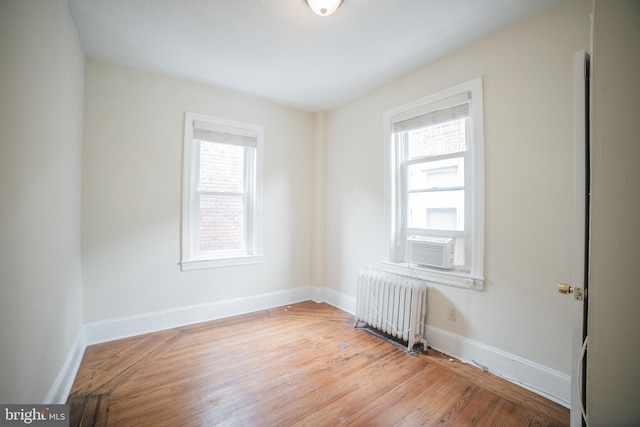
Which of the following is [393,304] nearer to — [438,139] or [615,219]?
[438,139]

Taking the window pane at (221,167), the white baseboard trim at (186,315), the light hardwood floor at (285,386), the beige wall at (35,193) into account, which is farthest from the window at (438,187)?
the beige wall at (35,193)

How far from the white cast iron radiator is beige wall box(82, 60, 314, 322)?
1392 millimetres

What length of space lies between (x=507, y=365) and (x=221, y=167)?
3.45 m

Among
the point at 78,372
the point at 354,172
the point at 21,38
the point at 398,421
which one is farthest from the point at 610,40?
the point at 78,372

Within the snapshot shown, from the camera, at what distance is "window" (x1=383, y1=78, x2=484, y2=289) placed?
7.61 feet

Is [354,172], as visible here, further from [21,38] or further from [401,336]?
[21,38]

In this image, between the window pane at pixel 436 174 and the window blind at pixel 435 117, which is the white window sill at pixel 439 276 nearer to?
the window pane at pixel 436 174

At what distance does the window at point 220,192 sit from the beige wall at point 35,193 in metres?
1.06

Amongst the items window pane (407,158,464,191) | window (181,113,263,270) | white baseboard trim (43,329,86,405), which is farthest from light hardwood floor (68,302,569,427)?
window pane (407,158,464,191)

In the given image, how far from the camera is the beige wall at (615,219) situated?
0.86 m

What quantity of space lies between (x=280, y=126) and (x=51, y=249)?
278 cm

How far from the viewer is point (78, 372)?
2137 millimetres

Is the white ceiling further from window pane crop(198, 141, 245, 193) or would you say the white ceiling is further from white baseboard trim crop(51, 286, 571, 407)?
white baseboard trim crop(51, 286, 571, 407)

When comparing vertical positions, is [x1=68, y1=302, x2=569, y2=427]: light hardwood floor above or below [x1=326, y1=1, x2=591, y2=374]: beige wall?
below
